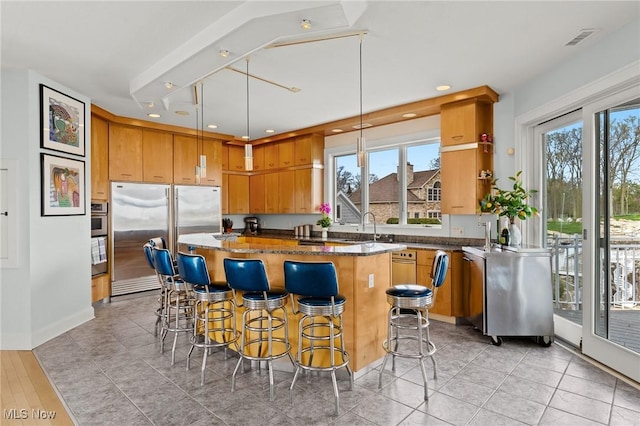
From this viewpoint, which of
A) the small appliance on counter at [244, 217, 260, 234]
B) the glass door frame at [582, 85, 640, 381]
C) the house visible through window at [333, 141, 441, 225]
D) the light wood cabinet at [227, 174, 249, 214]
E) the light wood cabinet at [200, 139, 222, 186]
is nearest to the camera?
the glass door frame at [582, 85, 640, 381]

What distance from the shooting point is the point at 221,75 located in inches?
146

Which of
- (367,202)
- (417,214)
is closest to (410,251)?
(417,214)

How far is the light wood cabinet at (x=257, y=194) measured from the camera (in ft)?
23.6

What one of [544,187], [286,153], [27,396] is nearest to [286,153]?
[286,153]

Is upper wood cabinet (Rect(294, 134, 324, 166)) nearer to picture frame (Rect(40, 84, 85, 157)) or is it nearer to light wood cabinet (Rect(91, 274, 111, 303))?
picture frame (Rect(40, 84, 85, 157))

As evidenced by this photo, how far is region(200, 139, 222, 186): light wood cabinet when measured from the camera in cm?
652

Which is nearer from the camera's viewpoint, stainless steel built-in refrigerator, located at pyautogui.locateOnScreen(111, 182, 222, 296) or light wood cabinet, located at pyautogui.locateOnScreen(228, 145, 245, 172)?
stainless steel built-in refrigerator, located at pyautogui.locateOnScreen(111, 182, 222, 296)

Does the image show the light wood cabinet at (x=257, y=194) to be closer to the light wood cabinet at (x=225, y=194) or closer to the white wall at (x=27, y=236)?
the light wood cabinet at (x=225, y=194)

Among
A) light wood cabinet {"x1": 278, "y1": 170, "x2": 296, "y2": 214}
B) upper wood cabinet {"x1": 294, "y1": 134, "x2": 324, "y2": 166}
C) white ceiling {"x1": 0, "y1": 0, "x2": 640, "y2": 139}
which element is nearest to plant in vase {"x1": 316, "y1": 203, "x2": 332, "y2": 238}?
light wood cabinet {"x1": 278, "y1": 170, "x2": 296, "y2": 214}

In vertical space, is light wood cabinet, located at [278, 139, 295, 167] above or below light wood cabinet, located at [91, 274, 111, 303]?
above

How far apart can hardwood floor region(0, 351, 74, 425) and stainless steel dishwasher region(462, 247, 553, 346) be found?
3.63 metres

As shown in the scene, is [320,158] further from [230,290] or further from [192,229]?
[230,290]

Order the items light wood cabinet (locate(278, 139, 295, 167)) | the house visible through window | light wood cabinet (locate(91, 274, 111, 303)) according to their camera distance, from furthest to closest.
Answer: light wood cabinet (locate(278, 139, 295, 167))
the house visible through window
light wood cabinet (locate(91, 274, 111, 303))

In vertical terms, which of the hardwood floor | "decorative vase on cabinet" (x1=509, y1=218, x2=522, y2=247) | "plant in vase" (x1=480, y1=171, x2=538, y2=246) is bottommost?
the hardwood floor
